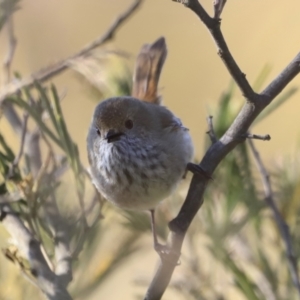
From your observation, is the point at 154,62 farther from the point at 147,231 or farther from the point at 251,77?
the point at 251,77

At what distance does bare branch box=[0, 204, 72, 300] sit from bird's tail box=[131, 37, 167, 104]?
0.87 meters

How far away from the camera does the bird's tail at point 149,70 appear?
1774mm

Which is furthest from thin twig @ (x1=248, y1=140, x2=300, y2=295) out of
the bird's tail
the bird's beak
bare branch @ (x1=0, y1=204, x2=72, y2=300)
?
the bird's tail

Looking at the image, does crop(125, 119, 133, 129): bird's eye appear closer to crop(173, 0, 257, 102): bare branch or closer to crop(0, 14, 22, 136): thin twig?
crop(0, 14, 22, 136): thin twig

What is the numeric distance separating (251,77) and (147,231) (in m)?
2.69

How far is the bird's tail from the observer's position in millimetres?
1774

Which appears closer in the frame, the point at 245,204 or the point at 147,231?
the point at 245,204

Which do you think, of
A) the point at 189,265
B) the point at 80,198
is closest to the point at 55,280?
the point at 80,198

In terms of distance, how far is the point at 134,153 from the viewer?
1492mm

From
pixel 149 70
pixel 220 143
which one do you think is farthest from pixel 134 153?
pixel 220 143

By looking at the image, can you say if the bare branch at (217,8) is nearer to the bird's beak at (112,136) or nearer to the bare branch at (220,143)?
the bare branch at (220,143)

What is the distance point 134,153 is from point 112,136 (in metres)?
0.07

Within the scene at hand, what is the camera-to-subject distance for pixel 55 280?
0.85 metres

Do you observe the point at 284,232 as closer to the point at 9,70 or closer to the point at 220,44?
the point at 220,44
